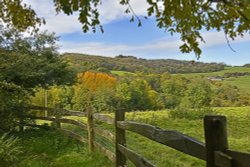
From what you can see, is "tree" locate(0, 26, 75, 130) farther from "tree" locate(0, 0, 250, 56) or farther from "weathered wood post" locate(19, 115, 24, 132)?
"tree" locate(0, 0, 250, 56)

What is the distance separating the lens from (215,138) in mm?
2246

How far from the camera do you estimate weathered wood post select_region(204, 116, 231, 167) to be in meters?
2.21

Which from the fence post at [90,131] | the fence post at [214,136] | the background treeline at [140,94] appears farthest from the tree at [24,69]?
the background treeline at [140,94]

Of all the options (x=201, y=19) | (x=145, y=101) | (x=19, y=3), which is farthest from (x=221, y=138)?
(x=145, y=101)

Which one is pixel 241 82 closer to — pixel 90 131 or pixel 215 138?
pixel 90 131

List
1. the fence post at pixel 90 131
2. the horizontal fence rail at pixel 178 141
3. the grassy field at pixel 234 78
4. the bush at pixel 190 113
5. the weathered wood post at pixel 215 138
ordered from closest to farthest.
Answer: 1. the weathered wood post at pixel 215 138
2. the horizontal fence rail at pixel 178 141
3. the fence post at pixel 90 131
4. the bush at pixel 190 113
5. the grassy field at pixel 234 78

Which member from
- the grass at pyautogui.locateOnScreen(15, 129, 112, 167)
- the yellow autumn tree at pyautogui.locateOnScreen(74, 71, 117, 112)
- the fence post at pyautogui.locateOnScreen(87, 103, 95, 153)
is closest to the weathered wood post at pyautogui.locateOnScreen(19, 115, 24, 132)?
the grass at pyautogui.locateOnScreen(15, 129, 112, 167)

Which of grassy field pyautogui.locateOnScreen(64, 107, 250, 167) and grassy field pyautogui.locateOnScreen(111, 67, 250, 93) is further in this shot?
grassy field pyautogui.locateOnScreen(111, 67, 250, 93)

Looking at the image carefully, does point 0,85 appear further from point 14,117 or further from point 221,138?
point 221,138

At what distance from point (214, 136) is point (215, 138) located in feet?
0.05

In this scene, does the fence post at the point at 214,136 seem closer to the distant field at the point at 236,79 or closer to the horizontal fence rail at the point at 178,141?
the horizontal fence rail at the point at 178,141

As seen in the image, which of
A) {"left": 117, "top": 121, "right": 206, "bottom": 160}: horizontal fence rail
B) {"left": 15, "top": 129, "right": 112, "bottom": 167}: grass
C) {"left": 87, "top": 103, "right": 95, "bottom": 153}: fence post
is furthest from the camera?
{"left": 87, "top": 103, "right": 95, "bottom": 153}: fence post

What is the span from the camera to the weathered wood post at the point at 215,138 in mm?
2211

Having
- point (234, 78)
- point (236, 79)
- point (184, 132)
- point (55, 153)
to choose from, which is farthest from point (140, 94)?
point (55, 153)
